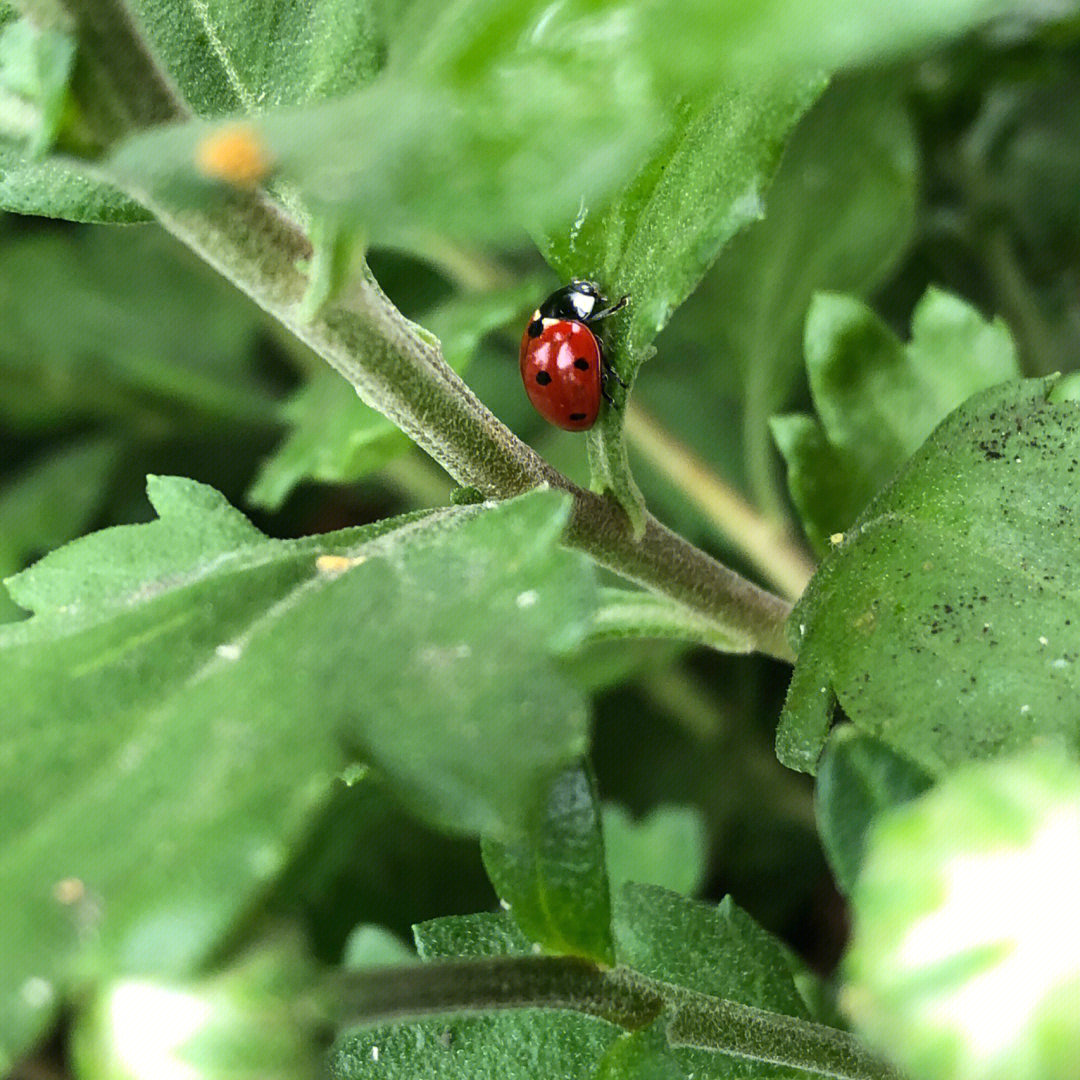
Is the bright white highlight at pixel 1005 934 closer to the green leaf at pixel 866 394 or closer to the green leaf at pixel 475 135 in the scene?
the green leaf at pixel 475 135

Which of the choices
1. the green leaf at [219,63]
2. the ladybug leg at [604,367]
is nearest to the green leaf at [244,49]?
the green leaf at [219,63]

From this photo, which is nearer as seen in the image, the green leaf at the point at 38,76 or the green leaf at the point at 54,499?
the green leaf at the point at 38,76

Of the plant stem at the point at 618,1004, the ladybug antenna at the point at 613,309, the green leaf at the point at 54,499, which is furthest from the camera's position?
the green leaf at the point at 54,499

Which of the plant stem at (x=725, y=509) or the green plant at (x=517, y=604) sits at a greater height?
the green plant at (x=517, y=604)

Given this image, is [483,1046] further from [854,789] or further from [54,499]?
[54,499]

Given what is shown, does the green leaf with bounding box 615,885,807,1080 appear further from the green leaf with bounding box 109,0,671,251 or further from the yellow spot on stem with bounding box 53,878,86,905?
the green leaf with bounding box 109,0,671,251

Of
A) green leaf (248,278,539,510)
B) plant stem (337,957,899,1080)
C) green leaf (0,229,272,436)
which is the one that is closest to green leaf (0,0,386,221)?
green leaf (248,278,539,510)

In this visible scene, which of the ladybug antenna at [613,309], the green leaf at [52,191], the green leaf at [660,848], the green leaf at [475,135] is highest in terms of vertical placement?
the green leaf at [475,135]

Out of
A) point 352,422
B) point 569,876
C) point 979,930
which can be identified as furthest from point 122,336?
point 979,930

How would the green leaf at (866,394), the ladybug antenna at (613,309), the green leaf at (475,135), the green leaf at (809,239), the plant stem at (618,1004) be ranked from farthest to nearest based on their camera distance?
the green leaf at (809,239) < the green leaf at (866,394) < the ladybug antenna at (613,309) < the plant stem at (618,1004) < the green leaf at (475,135)
